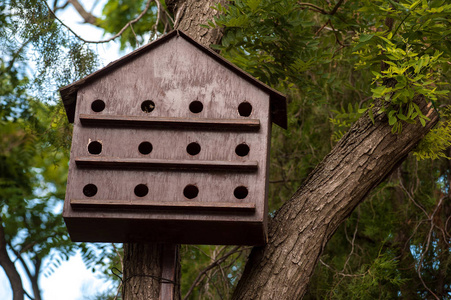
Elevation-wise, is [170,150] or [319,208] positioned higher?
[170,150]

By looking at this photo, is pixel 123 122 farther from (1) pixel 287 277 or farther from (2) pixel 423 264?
(2) pixel 423 264

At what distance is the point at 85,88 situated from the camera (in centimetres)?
269

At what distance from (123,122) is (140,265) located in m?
0.61

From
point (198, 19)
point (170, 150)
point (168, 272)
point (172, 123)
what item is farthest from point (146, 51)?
point (168, 272)

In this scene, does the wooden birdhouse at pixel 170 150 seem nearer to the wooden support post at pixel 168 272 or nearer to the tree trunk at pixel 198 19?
the wooden support post at pixel 168 272

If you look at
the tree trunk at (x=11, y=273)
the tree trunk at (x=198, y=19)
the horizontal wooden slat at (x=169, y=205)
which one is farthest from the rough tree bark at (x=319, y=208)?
the tree trunk at (x=11, y=273)

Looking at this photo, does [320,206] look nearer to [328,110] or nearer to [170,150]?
[170,150]

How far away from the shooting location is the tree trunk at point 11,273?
4.12 meters

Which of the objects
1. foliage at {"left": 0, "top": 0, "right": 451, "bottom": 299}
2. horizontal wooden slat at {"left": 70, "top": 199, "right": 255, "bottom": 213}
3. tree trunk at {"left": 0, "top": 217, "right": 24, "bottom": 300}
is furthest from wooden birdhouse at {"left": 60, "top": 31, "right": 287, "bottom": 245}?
tree trunk at {"left": 0, "top": 217, "right": 24, "bottom": 300}

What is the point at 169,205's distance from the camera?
97.3 inches

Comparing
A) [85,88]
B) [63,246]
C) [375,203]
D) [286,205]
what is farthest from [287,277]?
[63,246]

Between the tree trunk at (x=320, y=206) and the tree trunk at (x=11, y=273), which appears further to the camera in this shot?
the tree trunk at (x=11, y=273)

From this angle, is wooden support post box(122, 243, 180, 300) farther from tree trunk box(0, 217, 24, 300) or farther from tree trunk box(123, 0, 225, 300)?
tree trunk box(0, 217, 24, 300)

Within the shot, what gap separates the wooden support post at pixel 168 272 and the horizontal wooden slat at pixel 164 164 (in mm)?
356
